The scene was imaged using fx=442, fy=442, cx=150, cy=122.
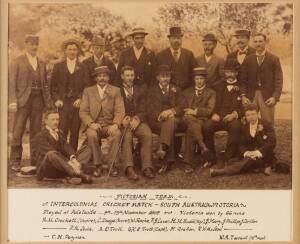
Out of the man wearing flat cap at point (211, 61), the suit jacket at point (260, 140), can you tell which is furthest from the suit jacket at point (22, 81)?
the suit jacket at point (260, 140)

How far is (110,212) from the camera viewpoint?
1.18m

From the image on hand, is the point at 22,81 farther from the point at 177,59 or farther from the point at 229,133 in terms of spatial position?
the point at 229,133

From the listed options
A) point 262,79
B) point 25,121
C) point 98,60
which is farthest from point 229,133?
point 25,121

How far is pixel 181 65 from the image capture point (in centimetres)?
120

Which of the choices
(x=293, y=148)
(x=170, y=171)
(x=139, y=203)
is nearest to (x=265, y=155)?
(x=293, y=148)

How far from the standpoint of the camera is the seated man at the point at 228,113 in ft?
3.92

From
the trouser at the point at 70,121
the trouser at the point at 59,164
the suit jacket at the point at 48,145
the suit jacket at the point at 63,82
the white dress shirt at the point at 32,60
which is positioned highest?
the white dress shirt at the point at 32,60

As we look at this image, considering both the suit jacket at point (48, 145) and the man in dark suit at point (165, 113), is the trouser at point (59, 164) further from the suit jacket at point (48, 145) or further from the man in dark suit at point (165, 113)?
the man in dark suit at point (165, 113)

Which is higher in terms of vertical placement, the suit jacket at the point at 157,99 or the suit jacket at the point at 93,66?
the suit jacket at the point at 93,66

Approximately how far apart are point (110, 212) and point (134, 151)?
0.18 m

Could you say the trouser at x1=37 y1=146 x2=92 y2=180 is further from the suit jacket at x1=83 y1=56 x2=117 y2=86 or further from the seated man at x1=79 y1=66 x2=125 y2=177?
the suit jacket at x1=83 y1=56 x2=117 y2=86

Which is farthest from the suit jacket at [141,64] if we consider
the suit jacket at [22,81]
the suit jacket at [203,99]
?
the suit jacket at [22,81]

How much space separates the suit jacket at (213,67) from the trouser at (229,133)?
4.1 inches

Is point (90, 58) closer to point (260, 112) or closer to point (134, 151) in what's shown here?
point (134, 151)
